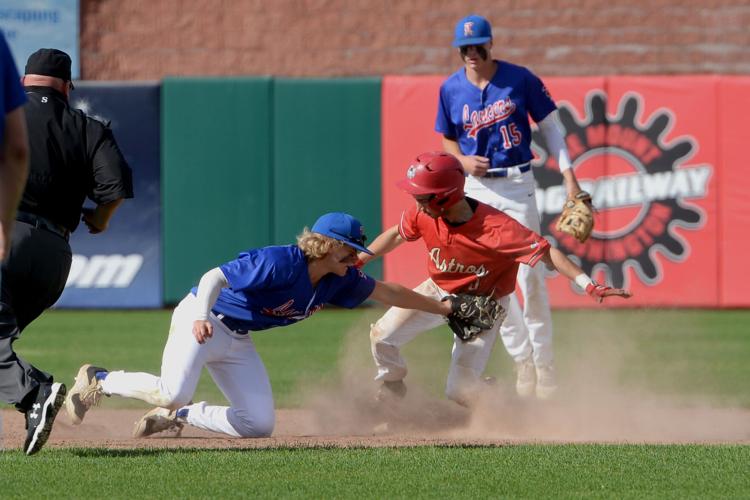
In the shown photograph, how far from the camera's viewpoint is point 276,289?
5910 mm

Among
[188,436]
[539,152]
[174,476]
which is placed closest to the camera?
[174,476]

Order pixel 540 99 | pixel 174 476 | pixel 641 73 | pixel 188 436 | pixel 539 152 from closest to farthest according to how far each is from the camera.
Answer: pixel 174 476 → pixel 188 436 → pixel 540 99 → pixel 539 152 → pixel 641 73

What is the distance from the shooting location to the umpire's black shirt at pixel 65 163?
18.7 feet

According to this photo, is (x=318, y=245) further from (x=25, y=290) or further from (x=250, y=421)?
(x=25, y=290)

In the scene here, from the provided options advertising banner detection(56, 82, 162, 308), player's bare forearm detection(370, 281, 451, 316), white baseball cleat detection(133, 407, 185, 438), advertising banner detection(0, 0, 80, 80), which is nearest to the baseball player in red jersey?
player's bare forearm detection(370, 281, 451, 316)

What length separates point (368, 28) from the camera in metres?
15.2

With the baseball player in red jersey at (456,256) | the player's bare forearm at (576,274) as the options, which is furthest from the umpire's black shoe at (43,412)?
the player's bare forearm at (576,274)

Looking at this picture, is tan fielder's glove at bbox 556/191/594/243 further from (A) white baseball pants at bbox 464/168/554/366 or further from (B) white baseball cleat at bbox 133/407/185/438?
(B) white baseball cleat at bbox 133/407/185/438

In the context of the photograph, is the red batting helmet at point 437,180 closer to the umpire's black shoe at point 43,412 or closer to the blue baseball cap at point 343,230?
the blue baseball cap at point 343,230

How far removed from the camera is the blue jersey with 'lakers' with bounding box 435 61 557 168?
7.62 metres

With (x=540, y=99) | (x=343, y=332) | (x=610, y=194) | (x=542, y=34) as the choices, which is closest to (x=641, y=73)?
(x=542, y=34)

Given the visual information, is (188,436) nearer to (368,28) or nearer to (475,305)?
(475,305)

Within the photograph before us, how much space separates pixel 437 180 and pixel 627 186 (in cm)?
704

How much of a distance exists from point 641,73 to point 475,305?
920cm
